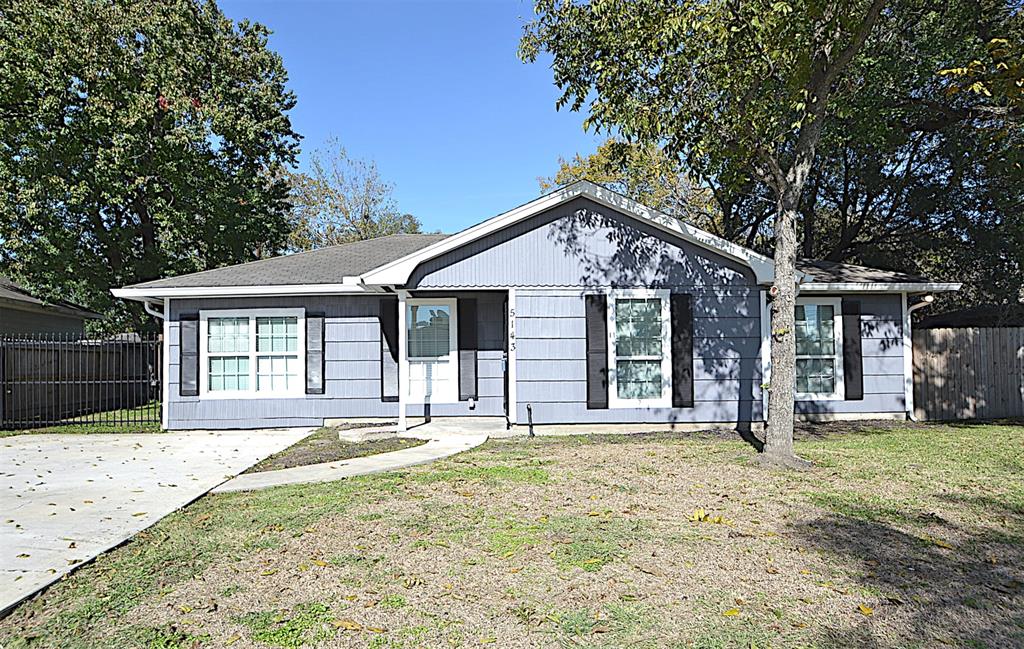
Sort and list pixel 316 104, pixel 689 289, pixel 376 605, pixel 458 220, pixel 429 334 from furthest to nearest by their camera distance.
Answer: pixel 458 220, pixel 316 104, pixel 429 334, pixel 689 289, pixel 376 605

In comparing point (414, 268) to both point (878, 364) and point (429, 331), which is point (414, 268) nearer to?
point (429, 331)

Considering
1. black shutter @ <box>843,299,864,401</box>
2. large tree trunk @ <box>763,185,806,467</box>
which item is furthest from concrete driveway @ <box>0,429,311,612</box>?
black shutter @ <box>843,299,864,401</box>

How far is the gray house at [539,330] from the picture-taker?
10.7 meters

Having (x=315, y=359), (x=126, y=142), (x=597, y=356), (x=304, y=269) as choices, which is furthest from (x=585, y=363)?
(x=126, y=142)

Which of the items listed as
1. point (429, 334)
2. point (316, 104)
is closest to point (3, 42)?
point (316, 104)

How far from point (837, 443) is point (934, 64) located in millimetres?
9188

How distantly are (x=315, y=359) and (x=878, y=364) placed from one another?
9.78m

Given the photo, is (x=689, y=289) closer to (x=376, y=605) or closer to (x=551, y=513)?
(x=551, y=513)

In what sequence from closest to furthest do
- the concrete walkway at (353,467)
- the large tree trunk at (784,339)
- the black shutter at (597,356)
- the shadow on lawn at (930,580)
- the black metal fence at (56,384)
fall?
the shadow on lawn at (930,580) < the concrete walkway at (353,467) < the large tree trunk at (784,339) < the black shutter at (597,356) < the black metal fence at (56,384)

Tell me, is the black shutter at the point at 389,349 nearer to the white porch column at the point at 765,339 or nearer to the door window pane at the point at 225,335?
the door window pane at the point at 225,335

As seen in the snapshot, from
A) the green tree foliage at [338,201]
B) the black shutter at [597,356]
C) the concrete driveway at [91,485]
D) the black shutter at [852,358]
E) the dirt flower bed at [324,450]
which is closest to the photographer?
the concrete driveway at [91,485]

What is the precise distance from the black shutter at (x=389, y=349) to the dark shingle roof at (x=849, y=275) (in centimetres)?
720

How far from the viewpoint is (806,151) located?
8281mm

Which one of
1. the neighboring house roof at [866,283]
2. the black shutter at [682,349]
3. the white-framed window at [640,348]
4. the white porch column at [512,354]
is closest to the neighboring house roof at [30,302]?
the white porch column at [512,354]
